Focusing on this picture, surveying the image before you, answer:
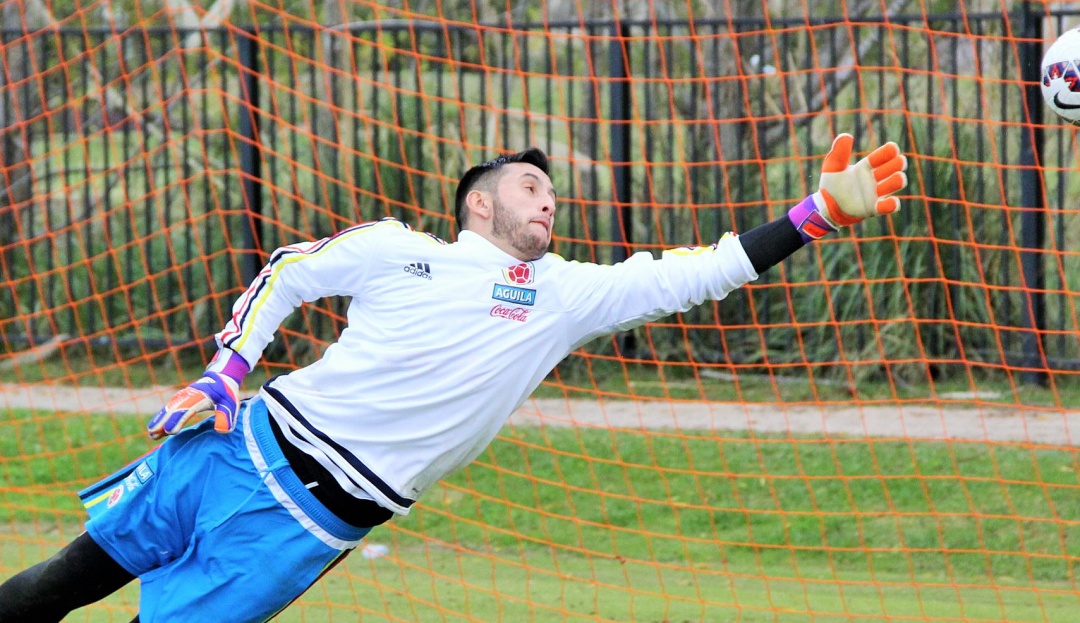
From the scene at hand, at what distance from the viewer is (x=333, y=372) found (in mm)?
4133

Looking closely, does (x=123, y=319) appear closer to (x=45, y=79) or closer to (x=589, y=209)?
(x=45, y=79)

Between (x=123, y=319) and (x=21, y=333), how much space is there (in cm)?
72

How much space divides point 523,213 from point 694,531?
10.9 ft

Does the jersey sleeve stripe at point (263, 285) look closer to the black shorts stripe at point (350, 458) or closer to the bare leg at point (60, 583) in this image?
the black shorts stripe at point (350, 458)

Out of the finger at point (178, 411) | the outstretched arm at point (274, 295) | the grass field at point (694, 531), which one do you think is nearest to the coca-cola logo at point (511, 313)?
the outstretched arm at point (274, 295)

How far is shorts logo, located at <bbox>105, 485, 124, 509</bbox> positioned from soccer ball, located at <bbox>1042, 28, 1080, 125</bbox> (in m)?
3.26

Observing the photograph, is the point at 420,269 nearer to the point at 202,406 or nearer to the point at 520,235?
the point at 520,235

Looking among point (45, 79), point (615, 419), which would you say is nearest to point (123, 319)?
point (45, 79)

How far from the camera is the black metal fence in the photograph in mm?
9242

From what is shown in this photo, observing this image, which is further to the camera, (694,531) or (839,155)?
(694,531)

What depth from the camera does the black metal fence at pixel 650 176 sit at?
9242 mm

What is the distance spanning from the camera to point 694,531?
7168 mm

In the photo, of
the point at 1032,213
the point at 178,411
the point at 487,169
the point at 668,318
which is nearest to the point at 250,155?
the point at 668,318

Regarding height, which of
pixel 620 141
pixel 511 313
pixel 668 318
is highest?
pixel 511 313
